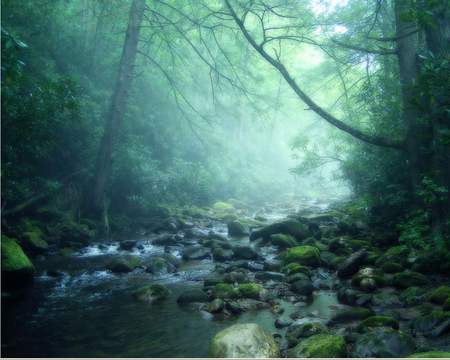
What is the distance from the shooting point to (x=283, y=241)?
29.3 ft

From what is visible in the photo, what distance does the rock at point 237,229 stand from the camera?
11203 millimetres

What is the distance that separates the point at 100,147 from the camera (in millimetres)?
10930

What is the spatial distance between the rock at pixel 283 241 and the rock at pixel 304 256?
1542 millimetres

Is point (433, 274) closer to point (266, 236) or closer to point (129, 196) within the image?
point (266, 236)

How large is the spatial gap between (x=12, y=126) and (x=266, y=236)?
662 centimetres

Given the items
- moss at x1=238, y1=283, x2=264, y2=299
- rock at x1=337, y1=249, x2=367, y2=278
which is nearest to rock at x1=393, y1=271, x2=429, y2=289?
rock at x1=337, y1=249, x2=367, y2=278

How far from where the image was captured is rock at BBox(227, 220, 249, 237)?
36.8 feet

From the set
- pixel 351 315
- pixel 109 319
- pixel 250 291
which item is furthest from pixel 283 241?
pixel 109 319

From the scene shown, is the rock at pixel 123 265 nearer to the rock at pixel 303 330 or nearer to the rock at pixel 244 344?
the rock at pixel 244 344

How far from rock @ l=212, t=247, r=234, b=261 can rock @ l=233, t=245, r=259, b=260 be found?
134 mm

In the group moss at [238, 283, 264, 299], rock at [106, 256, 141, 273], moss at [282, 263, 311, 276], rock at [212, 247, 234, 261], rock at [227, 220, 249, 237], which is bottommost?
moss at [238, 283, 264, 299]

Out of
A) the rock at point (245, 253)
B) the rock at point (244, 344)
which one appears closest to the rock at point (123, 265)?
the rock at point (245, 253)

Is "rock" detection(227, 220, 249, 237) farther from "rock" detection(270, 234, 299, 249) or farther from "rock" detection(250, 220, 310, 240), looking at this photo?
"rock" detection(270, 234, 299, 249)

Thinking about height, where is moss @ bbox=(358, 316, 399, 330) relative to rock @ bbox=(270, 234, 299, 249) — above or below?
below
